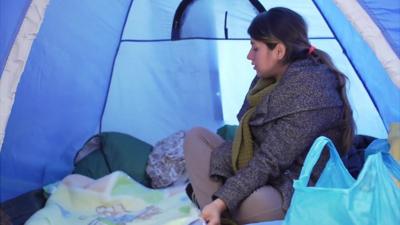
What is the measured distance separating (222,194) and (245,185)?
65 mm

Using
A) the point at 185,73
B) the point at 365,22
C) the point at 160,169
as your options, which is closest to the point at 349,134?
the point at 365,22

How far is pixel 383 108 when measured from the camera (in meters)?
1.75

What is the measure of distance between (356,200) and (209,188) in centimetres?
63

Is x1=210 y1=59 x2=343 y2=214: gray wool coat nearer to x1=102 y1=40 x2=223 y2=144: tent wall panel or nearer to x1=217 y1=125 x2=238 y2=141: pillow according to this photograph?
x1=217 y1=125 x2=238 y2=141: pillow

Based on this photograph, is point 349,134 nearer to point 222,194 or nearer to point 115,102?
point 222,194

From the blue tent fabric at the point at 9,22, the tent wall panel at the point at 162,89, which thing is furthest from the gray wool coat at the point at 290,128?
the tent wall panel at the point at 162,89

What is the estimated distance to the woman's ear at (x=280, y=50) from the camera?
1.48 metres

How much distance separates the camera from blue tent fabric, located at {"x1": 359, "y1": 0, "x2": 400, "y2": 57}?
4.52 feet

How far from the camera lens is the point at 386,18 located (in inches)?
54.9

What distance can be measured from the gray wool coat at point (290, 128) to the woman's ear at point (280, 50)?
0.05m

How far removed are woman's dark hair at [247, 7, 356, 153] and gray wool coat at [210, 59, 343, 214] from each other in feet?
0.08

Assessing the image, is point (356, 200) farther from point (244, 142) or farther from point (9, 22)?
point (9, 22)

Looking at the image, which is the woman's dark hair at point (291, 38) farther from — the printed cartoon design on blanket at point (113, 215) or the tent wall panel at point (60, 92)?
the tent wall panel at point (60, 92)

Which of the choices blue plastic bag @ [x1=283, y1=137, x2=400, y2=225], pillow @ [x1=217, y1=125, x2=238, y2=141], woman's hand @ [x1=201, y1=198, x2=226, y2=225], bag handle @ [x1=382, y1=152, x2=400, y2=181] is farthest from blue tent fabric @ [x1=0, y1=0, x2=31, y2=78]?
pillow @ [x1=217, y1=125, x2=238, y2=141]
